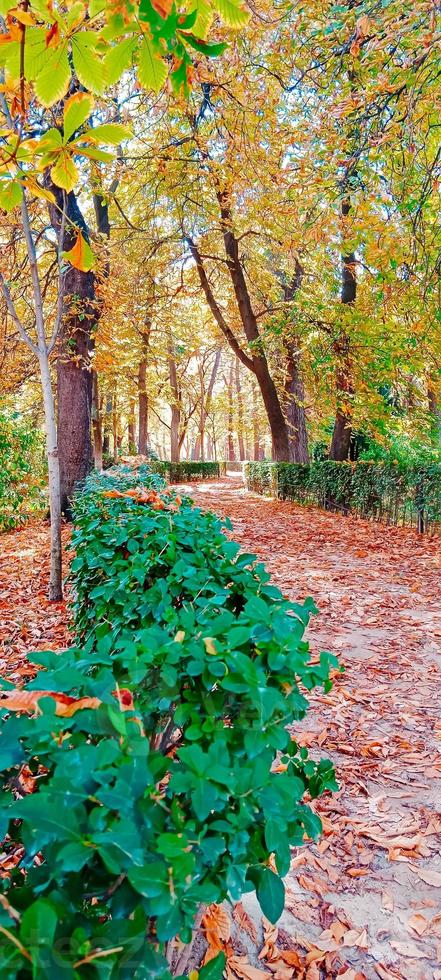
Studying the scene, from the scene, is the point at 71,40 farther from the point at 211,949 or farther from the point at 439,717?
the point at 439,717

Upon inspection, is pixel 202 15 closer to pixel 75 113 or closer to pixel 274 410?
pixel 75 113

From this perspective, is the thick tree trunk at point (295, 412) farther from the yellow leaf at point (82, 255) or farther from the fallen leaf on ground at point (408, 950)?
the fallen leaf on ground at point (408, 950)

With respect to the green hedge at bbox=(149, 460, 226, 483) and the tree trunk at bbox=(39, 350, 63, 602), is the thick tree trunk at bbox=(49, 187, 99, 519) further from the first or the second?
the green hedge at bbox=(149, 460, 226, 483)

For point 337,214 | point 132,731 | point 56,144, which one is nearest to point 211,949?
point 132,731

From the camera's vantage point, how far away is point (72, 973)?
64 cm

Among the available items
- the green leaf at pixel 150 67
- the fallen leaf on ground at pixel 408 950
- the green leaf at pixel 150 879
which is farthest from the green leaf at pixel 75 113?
the fallen leaf on ground at pixel 408 950

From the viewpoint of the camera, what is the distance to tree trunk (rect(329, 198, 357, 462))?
37.4 ft

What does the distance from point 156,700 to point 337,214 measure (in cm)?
634

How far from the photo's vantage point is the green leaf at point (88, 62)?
1.37 m

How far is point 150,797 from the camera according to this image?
33.2 inches

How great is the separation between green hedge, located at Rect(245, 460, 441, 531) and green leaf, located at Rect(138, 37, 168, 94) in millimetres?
8682

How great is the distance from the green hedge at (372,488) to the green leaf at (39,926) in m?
9.47

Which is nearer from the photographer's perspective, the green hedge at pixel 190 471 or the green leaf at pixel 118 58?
the green leaf at pixel 118 58

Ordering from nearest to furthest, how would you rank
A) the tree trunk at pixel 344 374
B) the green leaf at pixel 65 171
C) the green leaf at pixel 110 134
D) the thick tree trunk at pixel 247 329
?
1. the green leaf at pixel 110 134
2. the green leaf at pixel 65 171
3. the tree trunk at pixel 344 374
4. the thick tree trunk at pixel 247 329
